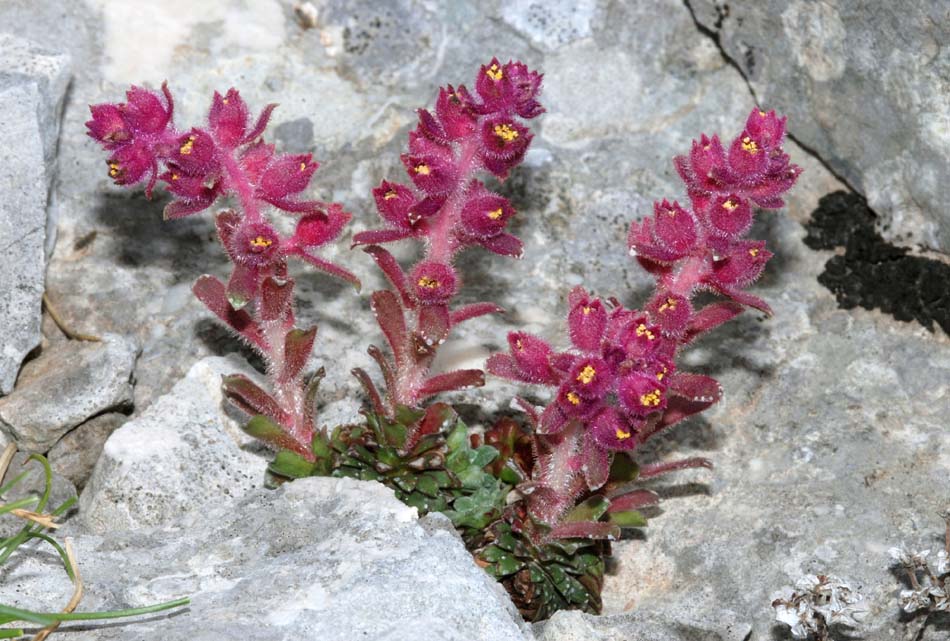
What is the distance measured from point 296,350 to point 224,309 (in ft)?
1.03

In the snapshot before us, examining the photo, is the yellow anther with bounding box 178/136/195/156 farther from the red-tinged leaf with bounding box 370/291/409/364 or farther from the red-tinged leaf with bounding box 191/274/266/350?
the red-tinged leaf with bounding box 370/291/409/364

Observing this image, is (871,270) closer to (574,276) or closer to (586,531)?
(574,276)

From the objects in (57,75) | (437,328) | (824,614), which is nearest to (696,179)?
(437,328)

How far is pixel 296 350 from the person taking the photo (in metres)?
4.34

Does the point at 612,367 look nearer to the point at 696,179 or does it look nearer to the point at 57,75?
the point at 696,179

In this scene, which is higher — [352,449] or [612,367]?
[612,367]

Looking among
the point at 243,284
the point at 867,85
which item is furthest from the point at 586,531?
the point at 867,85

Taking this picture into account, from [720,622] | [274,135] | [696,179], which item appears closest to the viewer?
[696,179]

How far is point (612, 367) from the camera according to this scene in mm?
3621

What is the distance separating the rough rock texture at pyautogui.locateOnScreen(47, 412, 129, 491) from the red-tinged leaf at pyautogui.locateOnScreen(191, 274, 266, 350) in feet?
3.01

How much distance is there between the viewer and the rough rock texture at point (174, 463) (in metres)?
4.50

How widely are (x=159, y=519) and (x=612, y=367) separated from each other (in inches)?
77.3

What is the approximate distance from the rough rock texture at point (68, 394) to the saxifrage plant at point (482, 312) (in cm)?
70

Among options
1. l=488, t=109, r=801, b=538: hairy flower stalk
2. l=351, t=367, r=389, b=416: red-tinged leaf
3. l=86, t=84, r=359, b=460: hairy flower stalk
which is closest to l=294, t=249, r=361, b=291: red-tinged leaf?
l=86, t=84, r=359, b=460: hairy flower stalk
